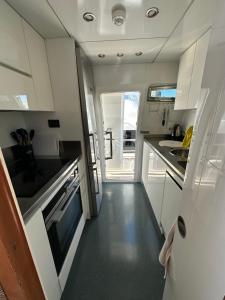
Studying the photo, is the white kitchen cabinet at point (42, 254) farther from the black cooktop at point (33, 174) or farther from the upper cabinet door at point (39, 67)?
the upper cabinet door at point (39, 67)

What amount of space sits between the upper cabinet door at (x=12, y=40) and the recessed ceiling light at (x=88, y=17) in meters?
0.49

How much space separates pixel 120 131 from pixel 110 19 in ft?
6.62

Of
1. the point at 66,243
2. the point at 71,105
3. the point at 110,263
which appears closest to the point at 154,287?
the point at 110,263

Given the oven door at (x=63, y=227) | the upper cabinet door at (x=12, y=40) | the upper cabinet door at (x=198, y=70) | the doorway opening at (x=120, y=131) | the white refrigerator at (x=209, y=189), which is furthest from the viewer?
the doorway opening at (x=120, y=131)

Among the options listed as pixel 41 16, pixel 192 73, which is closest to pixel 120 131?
pixel 192 73

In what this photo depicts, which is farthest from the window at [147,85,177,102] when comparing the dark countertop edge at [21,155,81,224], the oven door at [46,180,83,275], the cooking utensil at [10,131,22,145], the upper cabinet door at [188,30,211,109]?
the cooking utensil at [10,131,22,145]

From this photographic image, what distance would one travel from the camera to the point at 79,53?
144cm

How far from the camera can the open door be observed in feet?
1.46

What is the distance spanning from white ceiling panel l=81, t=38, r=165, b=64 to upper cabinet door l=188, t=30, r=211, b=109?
1.26 ft

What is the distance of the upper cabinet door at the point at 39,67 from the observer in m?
1.17

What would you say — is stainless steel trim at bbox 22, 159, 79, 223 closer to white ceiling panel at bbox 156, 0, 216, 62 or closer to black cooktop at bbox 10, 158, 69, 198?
black cooktop at bbox 10, 158, 69, 198

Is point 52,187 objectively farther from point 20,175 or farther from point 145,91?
point 145,91

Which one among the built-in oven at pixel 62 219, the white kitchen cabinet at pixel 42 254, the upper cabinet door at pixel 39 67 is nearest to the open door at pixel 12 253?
the white kitchen cabinet at pixel 42 254

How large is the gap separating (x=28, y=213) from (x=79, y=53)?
5.03ft
